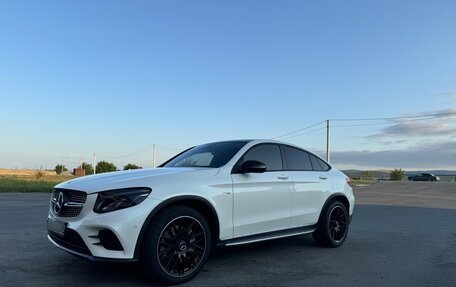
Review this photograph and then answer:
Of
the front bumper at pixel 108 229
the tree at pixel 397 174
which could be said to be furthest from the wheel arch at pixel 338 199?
the tree at pixel 397 174

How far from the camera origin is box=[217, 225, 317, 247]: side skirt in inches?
217

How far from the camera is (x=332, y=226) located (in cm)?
727

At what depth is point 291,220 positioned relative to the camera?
6.39 m

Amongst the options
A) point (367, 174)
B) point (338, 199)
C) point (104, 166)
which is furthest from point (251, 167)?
point (104, 166)

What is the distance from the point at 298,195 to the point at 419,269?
191 cm

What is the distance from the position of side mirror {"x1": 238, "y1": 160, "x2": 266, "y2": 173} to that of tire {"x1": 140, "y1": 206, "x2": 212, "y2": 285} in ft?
3.01

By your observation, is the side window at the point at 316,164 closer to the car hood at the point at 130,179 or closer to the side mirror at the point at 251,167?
the side mirror at the point at 251,167

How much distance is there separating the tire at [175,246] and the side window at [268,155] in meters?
1.41

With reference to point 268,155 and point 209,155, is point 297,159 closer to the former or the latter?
point 268,155

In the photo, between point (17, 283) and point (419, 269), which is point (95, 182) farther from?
point (419, 269)

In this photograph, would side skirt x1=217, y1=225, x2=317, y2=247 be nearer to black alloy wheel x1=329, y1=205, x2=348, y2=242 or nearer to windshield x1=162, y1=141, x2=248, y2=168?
black alloy wheel x1=329, y1=205, x2=348, y2=242

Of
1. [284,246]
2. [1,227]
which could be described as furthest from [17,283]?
[1,227]

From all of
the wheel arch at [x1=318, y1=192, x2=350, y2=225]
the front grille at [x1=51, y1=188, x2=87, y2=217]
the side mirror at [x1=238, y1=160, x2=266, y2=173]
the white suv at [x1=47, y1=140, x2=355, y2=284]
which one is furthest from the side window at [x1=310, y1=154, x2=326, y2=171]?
the front grille at [x1=51, y1=188, x2=87, y2=217]

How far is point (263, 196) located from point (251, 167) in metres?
0.53
